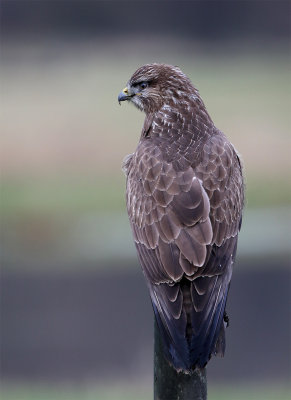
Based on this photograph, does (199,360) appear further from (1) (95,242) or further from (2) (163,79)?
(1) (95,242)

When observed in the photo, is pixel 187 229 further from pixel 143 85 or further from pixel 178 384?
pixel 143 85

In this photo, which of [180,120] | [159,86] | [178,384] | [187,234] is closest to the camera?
[178,384]

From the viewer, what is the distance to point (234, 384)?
9.64 meters

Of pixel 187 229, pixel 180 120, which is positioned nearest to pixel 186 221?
pixel 187 229

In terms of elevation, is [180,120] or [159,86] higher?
[159,86]

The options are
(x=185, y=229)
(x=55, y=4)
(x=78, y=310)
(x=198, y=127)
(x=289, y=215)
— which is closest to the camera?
(x=185, y=229)

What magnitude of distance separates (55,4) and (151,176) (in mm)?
11838

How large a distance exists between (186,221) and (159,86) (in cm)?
134

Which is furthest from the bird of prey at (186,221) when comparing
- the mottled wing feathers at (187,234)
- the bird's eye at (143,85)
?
the bird's eye at (143,85)

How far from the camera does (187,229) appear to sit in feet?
19.3

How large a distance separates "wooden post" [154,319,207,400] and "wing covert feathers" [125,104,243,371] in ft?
0.23

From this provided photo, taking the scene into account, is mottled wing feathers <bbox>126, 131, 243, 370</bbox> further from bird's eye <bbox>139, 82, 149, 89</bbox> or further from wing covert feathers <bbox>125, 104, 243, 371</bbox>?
bird's eye <bbox>139, 82, 149, 89</bbox>

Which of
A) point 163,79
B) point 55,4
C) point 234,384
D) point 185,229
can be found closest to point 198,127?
point 163,79

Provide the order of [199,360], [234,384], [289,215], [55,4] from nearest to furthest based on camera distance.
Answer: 1. [199,360]
2. [234,384]
3. [289,215]
4. [55,4]
